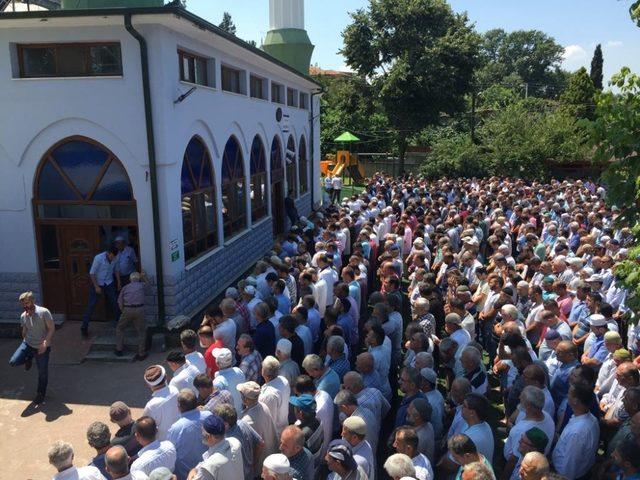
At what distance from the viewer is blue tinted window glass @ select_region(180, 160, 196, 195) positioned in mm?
10398

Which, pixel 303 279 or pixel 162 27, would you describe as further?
pixel 162 27

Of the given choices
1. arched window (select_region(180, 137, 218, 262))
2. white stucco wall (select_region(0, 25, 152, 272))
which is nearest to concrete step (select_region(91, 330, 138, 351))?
white stucco wall (select_region(0, 25, 152, 272))

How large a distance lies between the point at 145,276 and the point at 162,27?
4.30 m

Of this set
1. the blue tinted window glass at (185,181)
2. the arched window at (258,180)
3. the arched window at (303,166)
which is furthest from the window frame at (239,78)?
the arched window at (303,166)

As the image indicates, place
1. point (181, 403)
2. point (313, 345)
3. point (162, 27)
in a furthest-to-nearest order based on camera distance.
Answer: point (162, 27)
point (313, 345)
point (181, 403)

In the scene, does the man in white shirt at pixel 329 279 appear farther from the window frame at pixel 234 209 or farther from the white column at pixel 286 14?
the white column at pixel 286 14

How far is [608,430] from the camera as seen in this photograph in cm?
520

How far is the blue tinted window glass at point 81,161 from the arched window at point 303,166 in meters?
12.4

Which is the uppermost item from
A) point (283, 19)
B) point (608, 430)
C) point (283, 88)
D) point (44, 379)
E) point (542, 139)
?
point (283, 19)

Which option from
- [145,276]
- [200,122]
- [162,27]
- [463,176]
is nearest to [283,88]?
[200,122]

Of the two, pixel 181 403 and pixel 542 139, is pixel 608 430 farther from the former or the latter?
pixel 542 139

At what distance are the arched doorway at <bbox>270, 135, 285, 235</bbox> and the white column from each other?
6723 mm

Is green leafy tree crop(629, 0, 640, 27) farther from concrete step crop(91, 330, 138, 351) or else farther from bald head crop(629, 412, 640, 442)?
concrete step crop(91, 330, 138, 351)

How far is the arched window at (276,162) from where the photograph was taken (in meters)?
17.3
